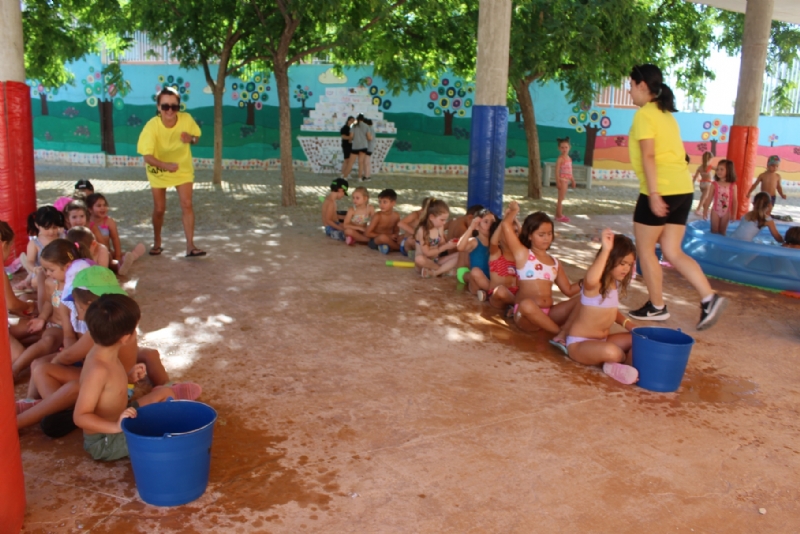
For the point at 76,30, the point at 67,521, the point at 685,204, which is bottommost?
the point at 67,521

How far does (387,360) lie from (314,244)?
4164 mm

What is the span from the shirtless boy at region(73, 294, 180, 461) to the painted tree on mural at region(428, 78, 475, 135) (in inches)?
707

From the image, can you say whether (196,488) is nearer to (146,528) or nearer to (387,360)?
(146,528)

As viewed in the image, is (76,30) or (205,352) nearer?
(205,352)

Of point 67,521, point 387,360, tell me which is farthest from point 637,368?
point 67,521

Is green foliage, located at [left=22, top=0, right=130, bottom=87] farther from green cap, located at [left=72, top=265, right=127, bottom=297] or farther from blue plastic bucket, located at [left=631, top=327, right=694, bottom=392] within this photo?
blue plastic bucket, located at [left=631, top=327, right=694, bottom=392]

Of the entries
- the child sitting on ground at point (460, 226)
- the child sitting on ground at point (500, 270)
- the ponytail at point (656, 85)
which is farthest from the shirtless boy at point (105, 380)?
the child sitting on ground at point (460, 226)

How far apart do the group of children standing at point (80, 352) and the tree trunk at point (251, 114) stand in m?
15.3

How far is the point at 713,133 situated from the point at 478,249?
18.6m

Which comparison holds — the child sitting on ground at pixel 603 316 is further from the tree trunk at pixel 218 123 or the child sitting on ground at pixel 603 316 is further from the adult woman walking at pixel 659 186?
the tree trunk at pixel 218 123

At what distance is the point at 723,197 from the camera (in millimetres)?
9398

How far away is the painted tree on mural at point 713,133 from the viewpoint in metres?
22.3

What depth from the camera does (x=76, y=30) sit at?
13.0m

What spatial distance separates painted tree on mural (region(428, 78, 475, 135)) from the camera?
20.3 meters
